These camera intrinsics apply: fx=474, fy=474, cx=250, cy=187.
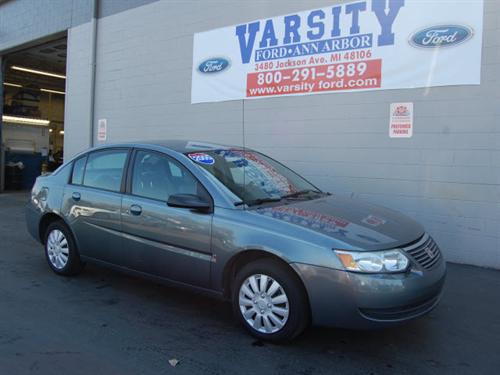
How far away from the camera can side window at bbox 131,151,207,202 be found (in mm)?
4328

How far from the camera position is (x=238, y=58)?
28.0 feet

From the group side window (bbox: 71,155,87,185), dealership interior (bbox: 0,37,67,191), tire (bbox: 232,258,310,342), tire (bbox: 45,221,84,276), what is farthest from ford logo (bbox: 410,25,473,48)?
dealership interior (bbox: 0,37,67,191)

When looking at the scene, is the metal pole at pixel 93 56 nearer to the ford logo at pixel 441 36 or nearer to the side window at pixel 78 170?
the side window at pixel 78 170

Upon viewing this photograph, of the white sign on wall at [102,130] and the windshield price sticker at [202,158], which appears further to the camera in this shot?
the white sign on wall at [102,130]

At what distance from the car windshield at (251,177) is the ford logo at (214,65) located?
4.07 meters

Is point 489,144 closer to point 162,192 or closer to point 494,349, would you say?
point 494,349

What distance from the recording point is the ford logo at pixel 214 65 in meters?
8.80

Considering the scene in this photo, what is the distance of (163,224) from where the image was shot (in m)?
4.27

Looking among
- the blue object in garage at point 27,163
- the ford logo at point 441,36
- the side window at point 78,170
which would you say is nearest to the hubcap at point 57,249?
the side window at point 78,170

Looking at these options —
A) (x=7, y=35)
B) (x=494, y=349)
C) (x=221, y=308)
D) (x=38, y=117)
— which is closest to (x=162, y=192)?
(x=221, y=308)

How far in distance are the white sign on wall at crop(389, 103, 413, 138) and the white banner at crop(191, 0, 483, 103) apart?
0.99ft

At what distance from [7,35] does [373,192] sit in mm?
12509

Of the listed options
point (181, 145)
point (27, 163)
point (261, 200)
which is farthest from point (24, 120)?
point (261, 200)

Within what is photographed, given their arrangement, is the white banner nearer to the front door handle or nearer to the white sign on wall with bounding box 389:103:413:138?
the white sign on wall with bounding box 389:103:413:138
